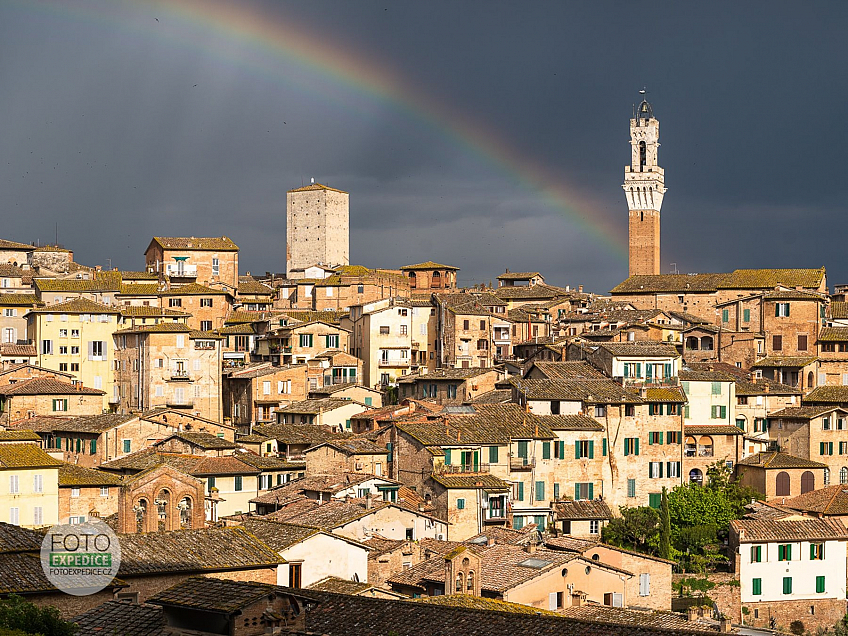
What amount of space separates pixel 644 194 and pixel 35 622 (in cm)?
12054

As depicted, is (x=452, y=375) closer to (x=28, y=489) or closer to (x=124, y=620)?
(x=28, y=489)

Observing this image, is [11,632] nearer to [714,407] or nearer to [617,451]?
[617,451]

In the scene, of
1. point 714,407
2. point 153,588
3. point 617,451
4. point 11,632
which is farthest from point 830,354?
point 11,632

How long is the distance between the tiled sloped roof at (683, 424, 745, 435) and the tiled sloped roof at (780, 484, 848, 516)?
4.07m

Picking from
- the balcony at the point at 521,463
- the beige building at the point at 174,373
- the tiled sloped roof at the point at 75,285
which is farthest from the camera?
the tiled sloped roof at the point at 75,285

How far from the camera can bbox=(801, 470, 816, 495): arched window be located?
194 ft

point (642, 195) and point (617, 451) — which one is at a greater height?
point (642, 195)

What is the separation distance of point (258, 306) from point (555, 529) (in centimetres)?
4939

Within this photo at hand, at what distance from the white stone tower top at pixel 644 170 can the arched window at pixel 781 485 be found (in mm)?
80166

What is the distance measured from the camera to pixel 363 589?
3466cm

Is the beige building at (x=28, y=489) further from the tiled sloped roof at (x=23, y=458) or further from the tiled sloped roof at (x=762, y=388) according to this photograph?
the tiled sloped roof at (x=762, y=388)

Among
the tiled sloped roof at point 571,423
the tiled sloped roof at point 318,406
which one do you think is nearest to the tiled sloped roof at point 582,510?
the tiled sloped roof at point 571,423

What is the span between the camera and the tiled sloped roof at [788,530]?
51.0 m

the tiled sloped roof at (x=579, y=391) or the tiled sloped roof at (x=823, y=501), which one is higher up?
the tiled sloped roof at (x=579, y=391)
